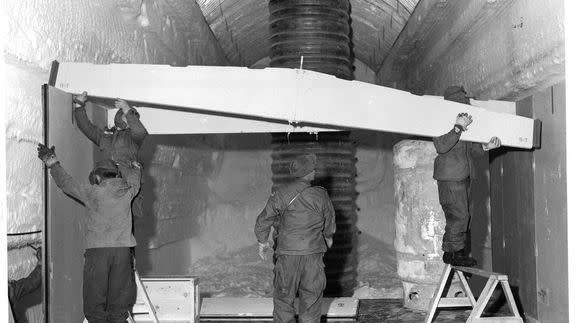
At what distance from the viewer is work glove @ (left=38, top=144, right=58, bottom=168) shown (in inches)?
159

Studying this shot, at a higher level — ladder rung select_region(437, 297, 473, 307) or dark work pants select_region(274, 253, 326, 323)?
dark work pants select_region(274, 253, 326, 323)

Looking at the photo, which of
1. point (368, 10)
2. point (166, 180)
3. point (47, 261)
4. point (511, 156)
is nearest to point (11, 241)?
point (47, 261)

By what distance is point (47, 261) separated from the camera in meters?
4.00

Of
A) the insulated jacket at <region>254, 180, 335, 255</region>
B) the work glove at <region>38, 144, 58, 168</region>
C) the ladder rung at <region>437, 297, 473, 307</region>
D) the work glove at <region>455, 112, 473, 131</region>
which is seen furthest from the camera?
the ladder rung at <region>437, 297, 473, 307</region>

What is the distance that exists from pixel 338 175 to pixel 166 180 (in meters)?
2.23

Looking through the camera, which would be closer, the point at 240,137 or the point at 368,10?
the point at 368,10

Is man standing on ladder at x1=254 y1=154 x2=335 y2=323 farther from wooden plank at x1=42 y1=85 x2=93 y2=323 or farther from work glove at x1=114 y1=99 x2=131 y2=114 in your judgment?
wooden plank at x1=42 y1=85 x2=93 y2=323

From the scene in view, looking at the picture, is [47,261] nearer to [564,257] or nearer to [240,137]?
[564,257]

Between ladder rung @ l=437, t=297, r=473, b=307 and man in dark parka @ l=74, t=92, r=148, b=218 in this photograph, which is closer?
man in dark parka @ l=74, t=92, r=148, b=218

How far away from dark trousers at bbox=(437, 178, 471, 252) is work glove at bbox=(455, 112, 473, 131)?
58 cm

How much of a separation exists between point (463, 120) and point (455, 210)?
0.77 metres

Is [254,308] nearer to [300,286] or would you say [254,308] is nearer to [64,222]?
[300,286]

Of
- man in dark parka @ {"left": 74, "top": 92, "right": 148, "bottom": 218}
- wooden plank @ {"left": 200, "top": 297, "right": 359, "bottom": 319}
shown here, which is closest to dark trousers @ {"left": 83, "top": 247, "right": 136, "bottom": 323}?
man in dark parka @ {"left": 74, "top": 92, "right": 148, "bottom": 218}

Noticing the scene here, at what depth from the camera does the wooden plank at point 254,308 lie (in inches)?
255
